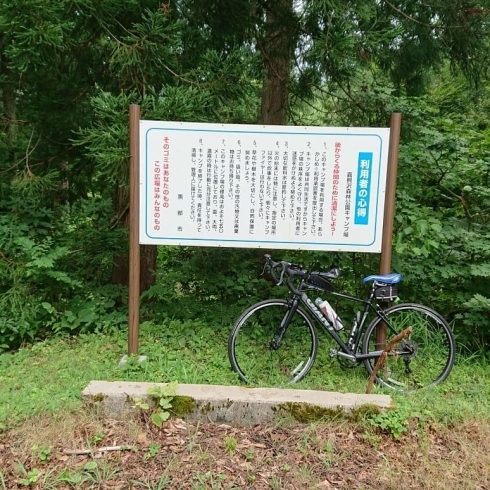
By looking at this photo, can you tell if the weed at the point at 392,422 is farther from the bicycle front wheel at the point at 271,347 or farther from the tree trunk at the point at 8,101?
the tree trunk at the point at 8,101

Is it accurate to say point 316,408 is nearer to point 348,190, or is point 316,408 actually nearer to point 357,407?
point 357,407

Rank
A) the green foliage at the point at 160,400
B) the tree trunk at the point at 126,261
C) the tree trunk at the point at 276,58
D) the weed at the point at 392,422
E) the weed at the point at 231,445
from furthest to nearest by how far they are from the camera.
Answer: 1. the tree trunk at the point at 126,261
2. the tree trunk at the point at 276,58
3. the green foliage at the point at 160,400
4. the weed at the point at 392,422
5. the weed at the point at 231,445

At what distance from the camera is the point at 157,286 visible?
16.1 ft

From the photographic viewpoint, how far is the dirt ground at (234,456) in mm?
2559

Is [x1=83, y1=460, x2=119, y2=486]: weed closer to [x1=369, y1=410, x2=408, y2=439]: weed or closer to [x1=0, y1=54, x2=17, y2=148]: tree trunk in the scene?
[x1=369, y1=410, x2=408, y2=439]: weed

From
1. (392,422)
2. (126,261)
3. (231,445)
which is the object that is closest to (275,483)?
(231,445)

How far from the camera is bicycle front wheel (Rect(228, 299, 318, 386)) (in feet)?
12.0

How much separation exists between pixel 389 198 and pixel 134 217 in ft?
6.84

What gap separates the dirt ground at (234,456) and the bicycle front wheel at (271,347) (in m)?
0.71

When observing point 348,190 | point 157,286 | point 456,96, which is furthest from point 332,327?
point 456,96

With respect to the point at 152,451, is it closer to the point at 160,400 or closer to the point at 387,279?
the point at 160,400

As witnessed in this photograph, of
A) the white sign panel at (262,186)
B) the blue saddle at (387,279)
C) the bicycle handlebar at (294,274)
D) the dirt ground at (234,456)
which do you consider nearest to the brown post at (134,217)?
the white sign panel at (262,186)

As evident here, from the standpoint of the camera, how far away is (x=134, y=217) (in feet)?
12.2

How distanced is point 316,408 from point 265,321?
51.0 inches
